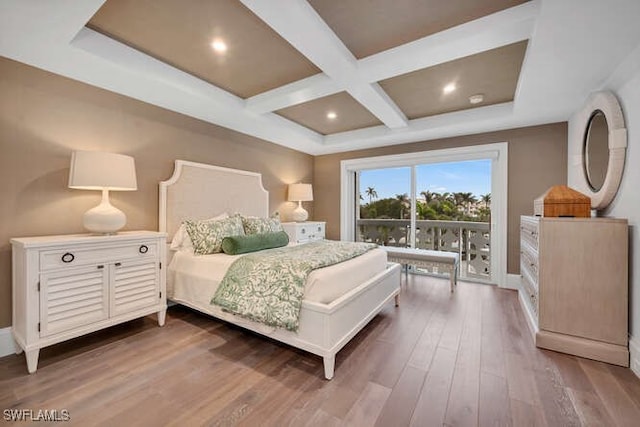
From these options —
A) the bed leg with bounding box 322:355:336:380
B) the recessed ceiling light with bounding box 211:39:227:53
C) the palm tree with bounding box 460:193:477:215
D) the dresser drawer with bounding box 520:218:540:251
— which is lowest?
the bed leg with bounding box 322:355:336:380

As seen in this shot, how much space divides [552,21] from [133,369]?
3556mm

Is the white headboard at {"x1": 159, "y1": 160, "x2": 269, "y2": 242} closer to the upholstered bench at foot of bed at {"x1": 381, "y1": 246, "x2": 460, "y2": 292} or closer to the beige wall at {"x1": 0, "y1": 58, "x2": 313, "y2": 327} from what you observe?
the beige wall at {"x1": 0, "y1": 58, "x2": 313, "y2": 327}

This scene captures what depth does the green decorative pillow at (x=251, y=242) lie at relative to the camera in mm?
2596

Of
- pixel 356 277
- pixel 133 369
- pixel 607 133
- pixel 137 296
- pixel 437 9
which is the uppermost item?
pixel 437 9

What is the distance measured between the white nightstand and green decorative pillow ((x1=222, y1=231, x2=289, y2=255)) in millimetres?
1229

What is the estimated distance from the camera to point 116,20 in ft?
6.31

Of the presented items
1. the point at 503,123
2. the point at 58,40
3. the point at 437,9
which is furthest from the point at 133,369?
the point at 503,123

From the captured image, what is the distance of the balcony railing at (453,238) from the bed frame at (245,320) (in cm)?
194

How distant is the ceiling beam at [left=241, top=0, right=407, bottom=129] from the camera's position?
1.65m

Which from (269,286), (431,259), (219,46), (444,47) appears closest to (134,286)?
(269,286)

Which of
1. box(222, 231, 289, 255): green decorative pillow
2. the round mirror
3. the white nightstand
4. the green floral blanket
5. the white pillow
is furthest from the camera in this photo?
the white nightstand

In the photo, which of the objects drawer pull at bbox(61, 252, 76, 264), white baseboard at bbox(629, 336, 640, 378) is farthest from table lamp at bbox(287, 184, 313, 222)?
white baseboard at bbox(629, 336, 640, 378)

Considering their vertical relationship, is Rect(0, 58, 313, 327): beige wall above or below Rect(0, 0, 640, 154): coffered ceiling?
below

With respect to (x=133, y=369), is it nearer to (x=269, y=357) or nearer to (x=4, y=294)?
(x=269, y=357)
